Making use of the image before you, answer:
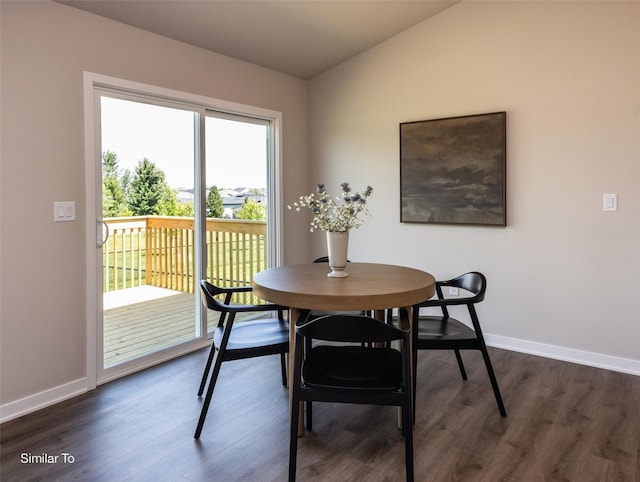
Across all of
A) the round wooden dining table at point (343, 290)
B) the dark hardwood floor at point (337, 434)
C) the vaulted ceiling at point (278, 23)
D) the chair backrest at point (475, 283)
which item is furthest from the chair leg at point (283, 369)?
the vaulted ceiling at point (278, 23)

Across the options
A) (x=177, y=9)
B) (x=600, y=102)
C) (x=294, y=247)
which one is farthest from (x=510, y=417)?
(x=177, y=9)

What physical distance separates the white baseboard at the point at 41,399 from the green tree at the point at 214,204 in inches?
59.8

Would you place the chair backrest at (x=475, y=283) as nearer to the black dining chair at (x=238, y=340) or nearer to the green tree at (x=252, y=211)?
the black dining chair at (x=238, y=340)

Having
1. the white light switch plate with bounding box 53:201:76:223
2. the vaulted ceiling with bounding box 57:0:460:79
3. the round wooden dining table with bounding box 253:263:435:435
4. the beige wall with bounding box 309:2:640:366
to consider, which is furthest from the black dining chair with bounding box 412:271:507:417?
the vaulted ceiling with bounding box 57:0:460:79

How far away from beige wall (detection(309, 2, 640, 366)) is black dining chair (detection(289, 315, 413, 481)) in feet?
6.19

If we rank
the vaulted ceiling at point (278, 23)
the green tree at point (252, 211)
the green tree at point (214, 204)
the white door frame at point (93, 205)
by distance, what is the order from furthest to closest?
1. the green tree at point (252, 211)
2. the green tree at point (214, 204)
3. the vaulted ceiling at point (278, 23)
4. the white door frame at point (93, 205)

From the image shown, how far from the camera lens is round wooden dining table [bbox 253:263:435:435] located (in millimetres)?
1910

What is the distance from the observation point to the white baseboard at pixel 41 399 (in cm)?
234

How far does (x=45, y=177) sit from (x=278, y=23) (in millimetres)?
1961

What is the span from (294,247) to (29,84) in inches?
101

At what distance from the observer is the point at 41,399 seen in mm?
2488

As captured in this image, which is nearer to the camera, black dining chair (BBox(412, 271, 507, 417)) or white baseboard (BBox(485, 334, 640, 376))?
black dining chair (BBox(412, 271, 507, 417))

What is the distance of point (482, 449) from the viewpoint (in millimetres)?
2049

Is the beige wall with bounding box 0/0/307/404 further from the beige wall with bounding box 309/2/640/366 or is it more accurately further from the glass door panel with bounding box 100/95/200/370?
the beige wall with bounding box 309/2/640/366
